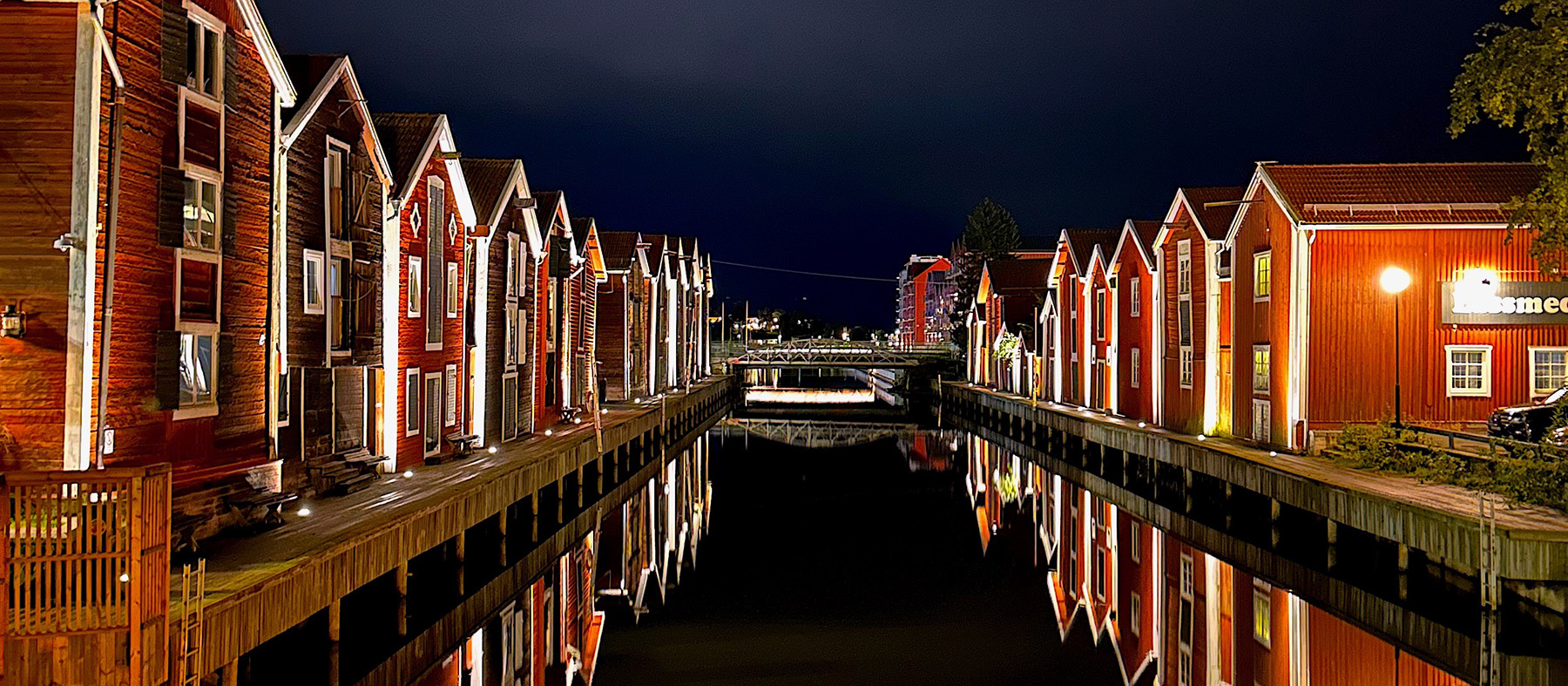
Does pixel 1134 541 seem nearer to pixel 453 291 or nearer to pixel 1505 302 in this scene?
pixel 1505 302

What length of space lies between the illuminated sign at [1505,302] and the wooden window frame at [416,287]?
24131mm

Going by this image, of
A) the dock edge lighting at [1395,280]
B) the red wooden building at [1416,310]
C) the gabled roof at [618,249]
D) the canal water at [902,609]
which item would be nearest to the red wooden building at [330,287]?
the canal water at [902,609]

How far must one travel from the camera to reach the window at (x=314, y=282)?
2336 centimetres

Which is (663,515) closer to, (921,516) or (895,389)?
(921,516)

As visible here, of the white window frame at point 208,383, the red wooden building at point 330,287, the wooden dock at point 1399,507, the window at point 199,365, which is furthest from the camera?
the red wooden building at point 330,287

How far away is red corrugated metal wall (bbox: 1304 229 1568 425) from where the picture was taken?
97.7ft

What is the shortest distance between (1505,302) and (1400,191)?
11.7ft

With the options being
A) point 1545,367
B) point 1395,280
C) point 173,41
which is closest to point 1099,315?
point 1545,367

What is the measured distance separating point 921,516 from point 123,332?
27.6 m

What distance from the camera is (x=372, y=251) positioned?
26531 mm

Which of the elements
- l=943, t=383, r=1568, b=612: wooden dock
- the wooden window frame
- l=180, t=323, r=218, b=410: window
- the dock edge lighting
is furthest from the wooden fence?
the dock edge lighting

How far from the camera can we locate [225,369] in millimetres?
19094

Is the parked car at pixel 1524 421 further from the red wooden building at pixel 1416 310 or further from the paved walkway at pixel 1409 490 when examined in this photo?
the paved walkway at pixel 1409 490

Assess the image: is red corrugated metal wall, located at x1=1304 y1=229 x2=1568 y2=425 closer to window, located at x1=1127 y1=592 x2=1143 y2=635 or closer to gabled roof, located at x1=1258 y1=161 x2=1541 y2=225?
gabled roof, located at x1=1258 y1=161 x2=1541 y2=225
